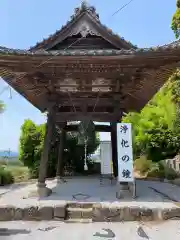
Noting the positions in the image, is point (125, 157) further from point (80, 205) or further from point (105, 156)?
point (105, 156)

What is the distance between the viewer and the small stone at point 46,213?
6.27 meters

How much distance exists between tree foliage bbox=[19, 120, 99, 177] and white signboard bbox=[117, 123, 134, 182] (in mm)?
9027

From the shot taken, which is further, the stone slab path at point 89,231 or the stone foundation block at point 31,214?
the stone foundation block at point 31,214

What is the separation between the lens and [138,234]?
516 centimetres

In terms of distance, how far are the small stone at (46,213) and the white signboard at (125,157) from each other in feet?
6.62

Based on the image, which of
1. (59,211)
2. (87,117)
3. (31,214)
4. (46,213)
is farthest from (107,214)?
(87,117)

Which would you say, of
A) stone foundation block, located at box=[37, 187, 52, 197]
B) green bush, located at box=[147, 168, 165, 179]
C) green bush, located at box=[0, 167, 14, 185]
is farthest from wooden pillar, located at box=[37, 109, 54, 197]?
green bush, located at box=[147, 168, 165, 179]

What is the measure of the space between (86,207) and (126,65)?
3.72 m

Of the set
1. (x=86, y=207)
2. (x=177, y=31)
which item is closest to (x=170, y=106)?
(x=177, y=31)

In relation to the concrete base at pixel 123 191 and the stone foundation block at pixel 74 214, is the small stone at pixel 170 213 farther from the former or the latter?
the stone foundation block at pixel 74 214

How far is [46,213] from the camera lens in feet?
20.7

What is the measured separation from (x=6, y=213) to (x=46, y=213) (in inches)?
35.0

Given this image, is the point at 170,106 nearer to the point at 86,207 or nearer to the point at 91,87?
the point at 91,87

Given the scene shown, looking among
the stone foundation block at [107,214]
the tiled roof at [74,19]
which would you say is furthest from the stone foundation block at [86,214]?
the tiled roof at [74,19]
